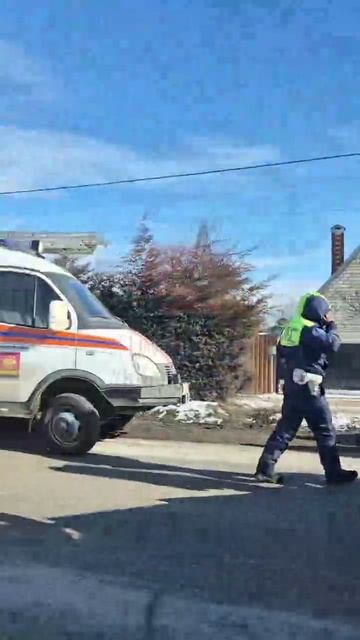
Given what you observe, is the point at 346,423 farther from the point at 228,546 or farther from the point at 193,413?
the point at 228,546

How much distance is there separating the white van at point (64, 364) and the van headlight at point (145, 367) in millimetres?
12

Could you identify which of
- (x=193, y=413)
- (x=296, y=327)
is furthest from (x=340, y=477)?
(x=193, y=413)

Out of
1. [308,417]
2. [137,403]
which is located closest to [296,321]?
[308,417]

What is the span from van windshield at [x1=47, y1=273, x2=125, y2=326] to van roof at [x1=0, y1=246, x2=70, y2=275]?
0.39 ft

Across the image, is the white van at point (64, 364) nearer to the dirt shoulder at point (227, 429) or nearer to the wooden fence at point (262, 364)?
the dirt shoulder at point (227, 429)

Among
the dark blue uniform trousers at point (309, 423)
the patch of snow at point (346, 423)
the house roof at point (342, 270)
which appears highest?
the house roof at point (342, 270)

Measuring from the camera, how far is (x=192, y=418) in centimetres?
1210

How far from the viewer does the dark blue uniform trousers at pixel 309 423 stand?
7.70 metres

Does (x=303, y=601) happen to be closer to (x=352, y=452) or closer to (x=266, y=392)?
(x=352, y=452)

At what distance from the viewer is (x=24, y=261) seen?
386 inches

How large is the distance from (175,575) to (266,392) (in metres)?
12.3

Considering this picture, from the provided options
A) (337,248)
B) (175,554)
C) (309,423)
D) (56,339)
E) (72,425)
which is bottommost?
(175,554)

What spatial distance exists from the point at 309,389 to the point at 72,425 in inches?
118

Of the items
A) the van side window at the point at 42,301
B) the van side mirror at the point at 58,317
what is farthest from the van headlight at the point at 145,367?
the van side window at the point at 42,301
